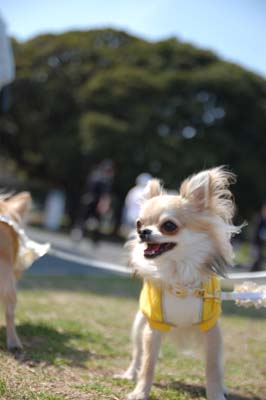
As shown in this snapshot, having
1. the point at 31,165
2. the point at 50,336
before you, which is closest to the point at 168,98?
the point at 31,165

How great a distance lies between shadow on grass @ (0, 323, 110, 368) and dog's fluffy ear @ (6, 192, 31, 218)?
3.18 ft

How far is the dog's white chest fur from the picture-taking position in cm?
321

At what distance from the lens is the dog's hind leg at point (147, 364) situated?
10.4ft

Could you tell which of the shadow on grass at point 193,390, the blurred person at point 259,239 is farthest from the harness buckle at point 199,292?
the blurred person at point 259,239

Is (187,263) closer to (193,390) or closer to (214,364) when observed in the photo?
(214,364)

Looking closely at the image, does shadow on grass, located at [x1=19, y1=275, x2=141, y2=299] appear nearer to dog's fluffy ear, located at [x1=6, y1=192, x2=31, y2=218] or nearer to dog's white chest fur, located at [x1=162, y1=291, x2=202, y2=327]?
dog's fluffy ear, located at [x1=6, y1=192, x2=31, y2=218]

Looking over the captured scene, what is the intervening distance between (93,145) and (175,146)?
323 cm

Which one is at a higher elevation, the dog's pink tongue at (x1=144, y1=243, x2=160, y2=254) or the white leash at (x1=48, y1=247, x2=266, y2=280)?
the dog's pink tongue at (x1=144, y1=243, x2=160, y2=254)

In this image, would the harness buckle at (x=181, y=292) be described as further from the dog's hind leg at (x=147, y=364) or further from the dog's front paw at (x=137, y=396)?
the dog's front paw at (x=137, y=396)

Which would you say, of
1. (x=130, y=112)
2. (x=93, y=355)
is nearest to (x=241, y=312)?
(x=93, y=355)

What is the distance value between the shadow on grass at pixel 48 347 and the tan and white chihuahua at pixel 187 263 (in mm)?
810

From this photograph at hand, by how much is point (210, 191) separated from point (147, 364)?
1.15 meters

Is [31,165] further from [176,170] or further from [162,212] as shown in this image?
[162,212]

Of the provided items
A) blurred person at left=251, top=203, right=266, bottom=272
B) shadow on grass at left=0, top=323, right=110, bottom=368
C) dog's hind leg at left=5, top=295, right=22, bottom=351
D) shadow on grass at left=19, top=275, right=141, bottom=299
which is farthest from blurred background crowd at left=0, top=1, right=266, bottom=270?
dog's hind leg at left=5, top=295, right=22, bottom=351
